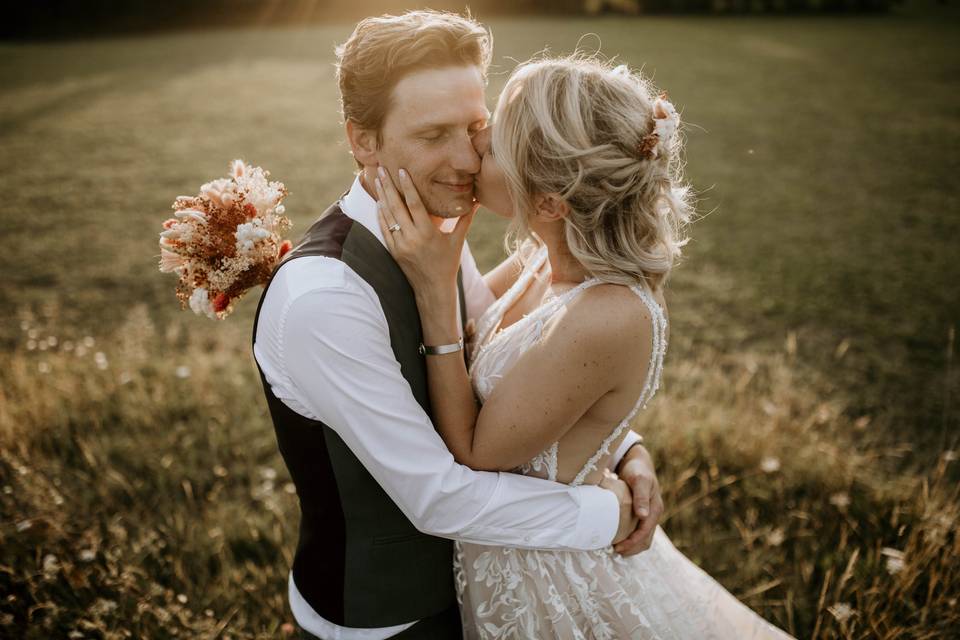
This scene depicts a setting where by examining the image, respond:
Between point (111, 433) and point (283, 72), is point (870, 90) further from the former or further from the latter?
point (111, 433)

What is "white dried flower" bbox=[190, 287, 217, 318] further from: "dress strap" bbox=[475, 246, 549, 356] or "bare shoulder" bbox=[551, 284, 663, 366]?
"bare shoulder" bbox=[551, 284, 663, 366]

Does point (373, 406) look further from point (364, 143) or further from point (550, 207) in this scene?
point (364, 143)

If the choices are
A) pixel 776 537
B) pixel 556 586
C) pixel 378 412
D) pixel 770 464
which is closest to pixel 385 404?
pixel 378 412

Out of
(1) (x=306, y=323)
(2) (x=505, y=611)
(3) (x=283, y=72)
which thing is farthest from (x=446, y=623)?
(3) (x=283, y=72)

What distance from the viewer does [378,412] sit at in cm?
182

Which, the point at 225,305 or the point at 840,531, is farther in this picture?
the point at 840,531

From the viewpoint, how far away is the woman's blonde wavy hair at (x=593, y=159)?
2031 mm

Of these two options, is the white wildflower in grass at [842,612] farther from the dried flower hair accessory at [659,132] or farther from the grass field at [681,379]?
the dried flower hair accessory at [659,132]

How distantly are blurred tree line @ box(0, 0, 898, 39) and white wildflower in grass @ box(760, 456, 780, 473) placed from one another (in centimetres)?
2461

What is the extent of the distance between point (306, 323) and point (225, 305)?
20.0 inches

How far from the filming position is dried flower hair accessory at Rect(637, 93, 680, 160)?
2.04 meters

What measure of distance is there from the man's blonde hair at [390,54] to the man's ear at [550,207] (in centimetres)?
56

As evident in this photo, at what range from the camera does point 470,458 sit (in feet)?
6.70

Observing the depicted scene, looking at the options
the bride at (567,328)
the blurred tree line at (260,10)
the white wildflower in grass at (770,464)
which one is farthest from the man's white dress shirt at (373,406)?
the blurred tree line at (260,10)
